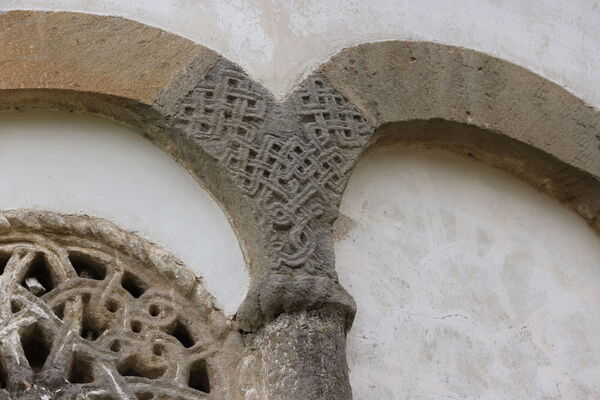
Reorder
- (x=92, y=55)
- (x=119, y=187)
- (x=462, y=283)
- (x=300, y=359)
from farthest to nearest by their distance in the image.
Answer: (x=462, y=283)
(x=92, y=55)
(x=119, y=187)
(x=300, y=359)

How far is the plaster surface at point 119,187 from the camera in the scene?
12.3 ft

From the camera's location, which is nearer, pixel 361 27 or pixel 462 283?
pixel 462 283

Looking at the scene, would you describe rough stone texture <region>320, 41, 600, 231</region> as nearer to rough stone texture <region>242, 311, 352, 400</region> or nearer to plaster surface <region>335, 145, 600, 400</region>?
plaster surface <region>335, 145, 600, 400</region>

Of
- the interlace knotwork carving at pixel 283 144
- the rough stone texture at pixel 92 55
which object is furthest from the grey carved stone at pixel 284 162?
the rough stone texture at pixel 92 55

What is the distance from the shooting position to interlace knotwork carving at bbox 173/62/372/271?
373 cm

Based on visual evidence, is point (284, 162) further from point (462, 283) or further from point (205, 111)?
point (462, 283)

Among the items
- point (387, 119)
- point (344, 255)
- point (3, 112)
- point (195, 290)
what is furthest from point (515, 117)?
point (3, 112)

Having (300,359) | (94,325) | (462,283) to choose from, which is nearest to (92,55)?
(94,325)

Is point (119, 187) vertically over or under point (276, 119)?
under

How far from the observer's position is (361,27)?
449 cm

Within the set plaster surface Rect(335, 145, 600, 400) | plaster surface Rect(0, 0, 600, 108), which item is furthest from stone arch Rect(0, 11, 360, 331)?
plaster surface Rect(335, 145, 600, 400)

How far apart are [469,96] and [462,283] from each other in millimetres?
762

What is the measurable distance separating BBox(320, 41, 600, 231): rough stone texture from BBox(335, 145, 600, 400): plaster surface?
19 centimetres

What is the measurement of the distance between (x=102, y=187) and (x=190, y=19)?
816 millimetres
